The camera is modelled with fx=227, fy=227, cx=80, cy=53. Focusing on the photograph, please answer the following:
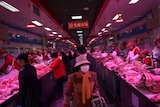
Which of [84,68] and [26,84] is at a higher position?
[84,68]

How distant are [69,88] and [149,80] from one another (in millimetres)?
1345

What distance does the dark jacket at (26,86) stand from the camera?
166 inches

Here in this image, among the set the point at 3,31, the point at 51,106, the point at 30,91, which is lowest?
the point at 51,106

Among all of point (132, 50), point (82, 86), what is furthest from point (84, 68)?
point (132, 50)

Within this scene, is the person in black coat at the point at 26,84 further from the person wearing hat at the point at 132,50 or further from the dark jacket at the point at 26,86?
the person wearing hat at the point at 132,50

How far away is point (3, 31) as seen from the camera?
543 inches

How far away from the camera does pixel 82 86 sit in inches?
127

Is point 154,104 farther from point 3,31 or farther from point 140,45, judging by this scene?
point 140,45

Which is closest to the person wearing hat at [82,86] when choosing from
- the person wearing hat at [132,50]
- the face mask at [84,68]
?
the face mask at [84,68]

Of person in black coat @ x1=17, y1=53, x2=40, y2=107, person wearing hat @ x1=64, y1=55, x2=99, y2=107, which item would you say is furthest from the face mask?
person in black coat @ x1=17, y1=53, x2=40, y2=107

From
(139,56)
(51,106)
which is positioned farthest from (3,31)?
(139,56)

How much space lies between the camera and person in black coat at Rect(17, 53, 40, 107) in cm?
421

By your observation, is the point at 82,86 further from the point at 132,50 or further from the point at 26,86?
the point at 132,50

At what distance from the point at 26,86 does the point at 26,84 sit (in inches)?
1.5
